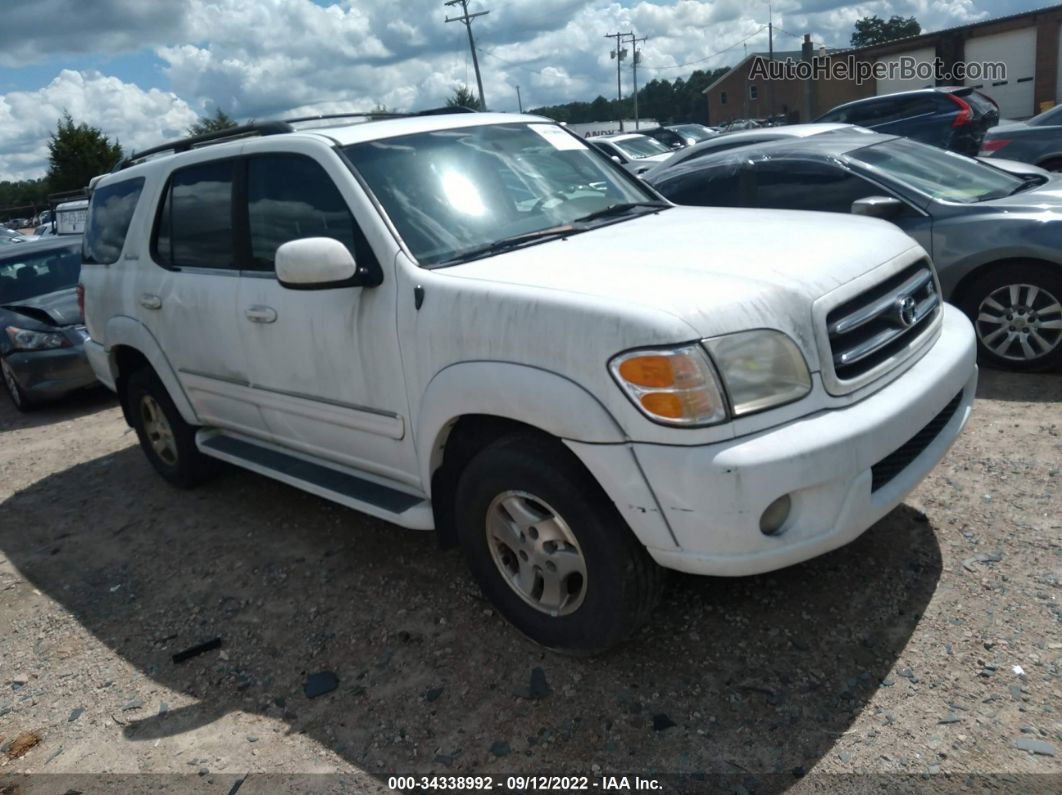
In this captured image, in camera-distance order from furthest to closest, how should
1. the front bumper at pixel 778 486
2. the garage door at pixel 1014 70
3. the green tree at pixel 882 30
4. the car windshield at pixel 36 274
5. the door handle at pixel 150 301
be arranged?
the green tree at pixel 882 30, the garage door at pixel 1014 70, the car windshield at pixel 36 274, the door handle at pixel 150 301, the front bumper at pixel 778 486

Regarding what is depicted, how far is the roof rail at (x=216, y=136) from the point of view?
167 inches

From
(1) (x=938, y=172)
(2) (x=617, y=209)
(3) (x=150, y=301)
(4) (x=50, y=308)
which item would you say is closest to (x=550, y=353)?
(2) (x=617, y=209)

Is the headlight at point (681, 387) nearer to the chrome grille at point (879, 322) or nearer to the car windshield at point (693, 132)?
the chrome grille at point (879, 322)

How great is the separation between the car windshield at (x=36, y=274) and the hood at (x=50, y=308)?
0.53 ft

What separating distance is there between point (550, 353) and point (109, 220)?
12.6 feet

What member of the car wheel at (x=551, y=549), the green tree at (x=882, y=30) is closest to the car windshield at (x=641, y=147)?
the car wheel at (x=551, y=549)

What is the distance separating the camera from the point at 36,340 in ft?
26.5

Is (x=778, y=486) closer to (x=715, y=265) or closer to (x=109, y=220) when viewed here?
(x=715, y=265)

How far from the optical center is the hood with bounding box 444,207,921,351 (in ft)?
8.61

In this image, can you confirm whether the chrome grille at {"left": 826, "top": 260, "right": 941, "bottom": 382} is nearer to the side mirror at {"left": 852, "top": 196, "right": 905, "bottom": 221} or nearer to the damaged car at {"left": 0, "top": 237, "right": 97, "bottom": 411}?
the side mirror at {"left": 852, "top": 196, "right": 905, "bottom": 221}

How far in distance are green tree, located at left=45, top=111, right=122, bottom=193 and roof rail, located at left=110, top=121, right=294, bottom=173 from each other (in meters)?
48.8

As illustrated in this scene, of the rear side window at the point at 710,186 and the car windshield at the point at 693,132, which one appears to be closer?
the rear side window at the point at 710,186

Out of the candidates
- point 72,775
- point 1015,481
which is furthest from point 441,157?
point 1015,481

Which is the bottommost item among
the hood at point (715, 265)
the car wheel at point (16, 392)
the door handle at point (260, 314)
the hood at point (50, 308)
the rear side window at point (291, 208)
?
the car wheel at point (16, 392)
